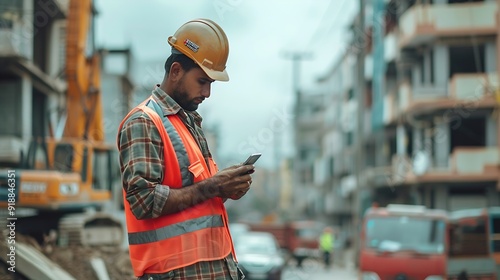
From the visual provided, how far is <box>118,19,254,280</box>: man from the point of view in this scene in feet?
10.3

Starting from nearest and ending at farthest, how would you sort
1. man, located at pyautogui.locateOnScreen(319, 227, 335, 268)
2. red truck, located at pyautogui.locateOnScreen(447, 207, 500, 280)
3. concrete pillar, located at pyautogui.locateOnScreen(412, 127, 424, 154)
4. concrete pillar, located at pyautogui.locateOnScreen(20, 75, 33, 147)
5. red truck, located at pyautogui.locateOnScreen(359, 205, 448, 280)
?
red truck, located at pyautogui.locateOnScreen(359, 205, 448, 280)
red truck, located at pyautogui.locateOnScreen(447, 207, 500, 280)
concrete pillar, located at pyautogui.locateOnScreen(20, 75, 33, 147)
man, located at pyautogui.locateOnScreen(319, 227, 335, 268)
concrete pillar, located at pyautogui.locateOnScreen(412, 127, 424, 154)

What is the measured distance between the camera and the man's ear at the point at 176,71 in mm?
3416

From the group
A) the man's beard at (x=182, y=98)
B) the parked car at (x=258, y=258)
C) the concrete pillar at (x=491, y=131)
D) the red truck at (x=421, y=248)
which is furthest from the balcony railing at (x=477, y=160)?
the man's beard at (x=182, y=98)

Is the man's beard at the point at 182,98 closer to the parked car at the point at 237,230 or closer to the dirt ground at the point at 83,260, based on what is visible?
the dirt ground at the point at 83,260

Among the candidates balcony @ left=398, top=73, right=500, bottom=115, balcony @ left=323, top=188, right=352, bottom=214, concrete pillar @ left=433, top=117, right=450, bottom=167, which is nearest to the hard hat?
balcony @ left=398, top=73, right=500, bottom=115

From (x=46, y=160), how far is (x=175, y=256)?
15394 millimetres

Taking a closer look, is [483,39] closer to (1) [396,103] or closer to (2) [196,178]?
(1) [396,103]

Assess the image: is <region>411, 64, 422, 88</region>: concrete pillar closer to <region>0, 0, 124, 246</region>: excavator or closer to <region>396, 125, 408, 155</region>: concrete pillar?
<region>396, 125, 408, 155</region>: concrete pillar

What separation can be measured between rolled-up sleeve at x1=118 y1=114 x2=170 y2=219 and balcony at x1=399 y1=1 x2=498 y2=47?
33022 millimetres

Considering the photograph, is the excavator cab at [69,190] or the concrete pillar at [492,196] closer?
the excavator cab at [69,190]

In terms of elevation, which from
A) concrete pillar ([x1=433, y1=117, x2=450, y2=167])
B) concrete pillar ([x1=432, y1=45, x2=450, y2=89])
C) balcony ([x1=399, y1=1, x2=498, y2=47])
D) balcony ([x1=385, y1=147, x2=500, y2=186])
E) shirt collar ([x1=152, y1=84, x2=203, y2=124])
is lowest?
shirt collar ([x1=152, y1=84, x2=203, y2=124])

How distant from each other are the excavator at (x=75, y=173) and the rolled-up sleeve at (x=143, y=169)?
324 inches

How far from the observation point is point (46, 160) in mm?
18141

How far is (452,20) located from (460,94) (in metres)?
2.93
